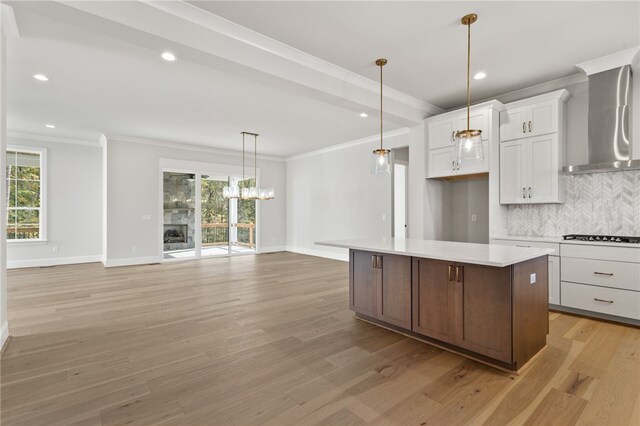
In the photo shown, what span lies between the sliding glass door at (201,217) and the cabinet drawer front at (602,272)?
7498mm

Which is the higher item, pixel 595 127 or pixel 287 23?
pixel 287 23

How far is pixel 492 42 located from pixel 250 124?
431cm

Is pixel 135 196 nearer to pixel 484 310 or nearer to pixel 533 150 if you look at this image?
pixel 484 310

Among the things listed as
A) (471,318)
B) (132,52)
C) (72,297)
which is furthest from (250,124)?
(471,318)

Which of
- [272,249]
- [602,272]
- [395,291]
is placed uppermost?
[602,272]

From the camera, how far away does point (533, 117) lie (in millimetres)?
4141

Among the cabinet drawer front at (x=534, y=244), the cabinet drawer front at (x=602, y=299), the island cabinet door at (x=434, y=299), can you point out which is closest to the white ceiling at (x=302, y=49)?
the cabinet drawer front at (x=534, y=244)

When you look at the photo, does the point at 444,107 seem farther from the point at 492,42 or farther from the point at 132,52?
the point at 132,52

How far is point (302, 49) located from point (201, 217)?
5.97 meters

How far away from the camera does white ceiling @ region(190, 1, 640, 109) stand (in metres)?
2.69

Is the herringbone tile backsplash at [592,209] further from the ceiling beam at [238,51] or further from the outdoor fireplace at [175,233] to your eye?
the outdoor fireplace at [175,233]

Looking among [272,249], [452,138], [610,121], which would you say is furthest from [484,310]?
[272,249]

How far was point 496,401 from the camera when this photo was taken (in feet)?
6.63

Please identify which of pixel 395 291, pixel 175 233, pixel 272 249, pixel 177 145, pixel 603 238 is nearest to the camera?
pixel 395 291
